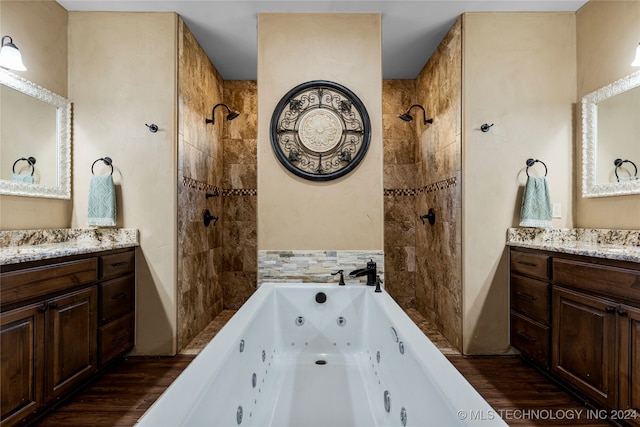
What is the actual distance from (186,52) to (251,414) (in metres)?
2.67

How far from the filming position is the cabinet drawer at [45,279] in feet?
4.81

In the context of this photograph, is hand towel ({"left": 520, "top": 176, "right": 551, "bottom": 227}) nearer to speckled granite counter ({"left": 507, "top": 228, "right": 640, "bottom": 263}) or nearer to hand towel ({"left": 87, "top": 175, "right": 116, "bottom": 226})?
speckled granite counter ({"left": 507, "top": 228, "right": 640, "bottom": 263})

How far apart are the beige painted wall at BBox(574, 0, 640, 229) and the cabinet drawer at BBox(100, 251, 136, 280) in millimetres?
3391

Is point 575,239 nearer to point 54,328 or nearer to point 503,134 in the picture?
point 503,134

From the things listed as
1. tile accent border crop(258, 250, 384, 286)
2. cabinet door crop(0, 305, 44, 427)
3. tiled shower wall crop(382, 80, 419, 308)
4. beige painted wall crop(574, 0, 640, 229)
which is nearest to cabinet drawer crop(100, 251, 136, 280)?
cabinet door crop(0, 305, 44, 427)

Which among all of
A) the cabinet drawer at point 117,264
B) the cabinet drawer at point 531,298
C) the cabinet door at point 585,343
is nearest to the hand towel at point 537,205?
the cabinet drawer at point 531,298

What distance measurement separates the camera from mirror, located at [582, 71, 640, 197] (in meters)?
2.06

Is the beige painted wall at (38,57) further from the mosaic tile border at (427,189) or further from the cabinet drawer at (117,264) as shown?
the mosaic tile border at (427,189)

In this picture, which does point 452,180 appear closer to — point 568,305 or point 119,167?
point 568,305

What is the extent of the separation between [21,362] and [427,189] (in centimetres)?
322

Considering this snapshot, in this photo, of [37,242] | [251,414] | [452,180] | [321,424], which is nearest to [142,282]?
[37,242]

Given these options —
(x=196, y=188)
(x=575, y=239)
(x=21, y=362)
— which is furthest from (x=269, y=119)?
(x=575, y=239)

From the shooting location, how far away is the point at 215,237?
134 inches

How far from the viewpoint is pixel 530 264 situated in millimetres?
2199
